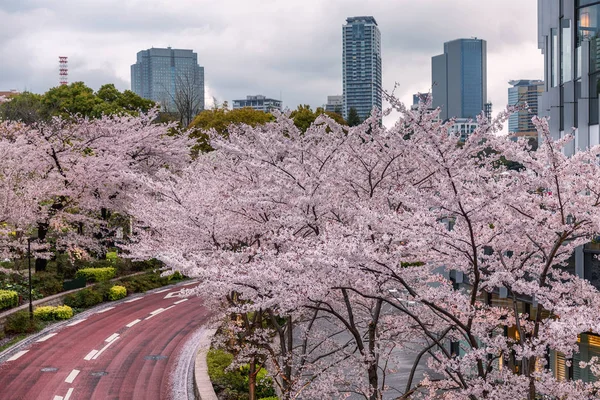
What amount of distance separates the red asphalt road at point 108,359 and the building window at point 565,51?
16.3 meters

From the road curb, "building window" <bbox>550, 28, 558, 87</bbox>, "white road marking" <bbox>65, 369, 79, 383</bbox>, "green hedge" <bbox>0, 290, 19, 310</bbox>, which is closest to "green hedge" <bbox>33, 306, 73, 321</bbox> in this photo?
"green hedge" <bbox>0, 290, 19, 310</bbox>

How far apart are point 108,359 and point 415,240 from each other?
13946mm

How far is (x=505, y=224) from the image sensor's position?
25.8ft

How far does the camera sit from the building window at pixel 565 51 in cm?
1981

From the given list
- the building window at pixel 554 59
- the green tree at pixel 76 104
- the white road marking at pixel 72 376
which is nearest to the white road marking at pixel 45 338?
the white road marking at pixel 72 376

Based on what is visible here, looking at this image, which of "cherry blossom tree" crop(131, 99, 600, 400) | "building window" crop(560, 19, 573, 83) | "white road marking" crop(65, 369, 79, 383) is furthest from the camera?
"building window" crop(560, 19, 573, 83)

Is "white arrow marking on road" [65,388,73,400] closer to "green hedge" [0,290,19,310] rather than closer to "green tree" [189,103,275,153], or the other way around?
"green hedge" [0,290,19,310]

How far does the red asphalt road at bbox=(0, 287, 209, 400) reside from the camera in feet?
50.0

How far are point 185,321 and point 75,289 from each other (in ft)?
21.0

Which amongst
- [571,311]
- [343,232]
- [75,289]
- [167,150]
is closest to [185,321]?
[75,289]

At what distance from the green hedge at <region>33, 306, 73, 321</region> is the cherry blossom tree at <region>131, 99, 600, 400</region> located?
1144 cm

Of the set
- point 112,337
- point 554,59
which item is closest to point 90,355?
point 112,337

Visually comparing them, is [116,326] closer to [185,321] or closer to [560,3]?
[185,321]

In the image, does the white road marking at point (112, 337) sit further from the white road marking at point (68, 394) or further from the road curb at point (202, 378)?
the white road marking at point (68, 394)
